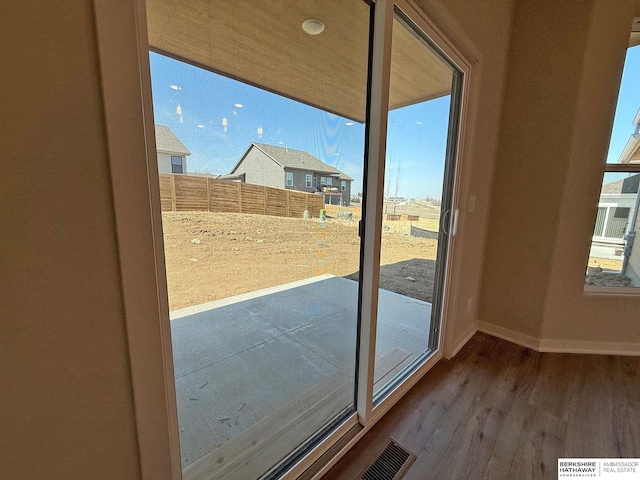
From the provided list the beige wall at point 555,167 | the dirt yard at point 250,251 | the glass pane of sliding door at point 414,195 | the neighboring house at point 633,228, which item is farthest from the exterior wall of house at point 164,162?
the neighboring house at point 633,228

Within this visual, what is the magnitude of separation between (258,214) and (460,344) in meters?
2.11

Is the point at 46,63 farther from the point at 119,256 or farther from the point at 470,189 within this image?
the point at 470,189

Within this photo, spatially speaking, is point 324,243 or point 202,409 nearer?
point 202,409

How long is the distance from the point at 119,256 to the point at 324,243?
86cm

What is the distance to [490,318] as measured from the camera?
254 cm

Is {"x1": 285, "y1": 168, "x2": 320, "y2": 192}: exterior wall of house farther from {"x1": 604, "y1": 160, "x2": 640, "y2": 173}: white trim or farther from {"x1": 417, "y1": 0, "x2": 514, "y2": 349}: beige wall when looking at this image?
{"x1": 604, "y1": 160, "x2": 640, "y2": 173}: white trim

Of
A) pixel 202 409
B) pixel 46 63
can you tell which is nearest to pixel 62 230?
pixel 46 63

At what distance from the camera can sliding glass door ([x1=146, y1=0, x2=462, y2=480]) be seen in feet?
2.68

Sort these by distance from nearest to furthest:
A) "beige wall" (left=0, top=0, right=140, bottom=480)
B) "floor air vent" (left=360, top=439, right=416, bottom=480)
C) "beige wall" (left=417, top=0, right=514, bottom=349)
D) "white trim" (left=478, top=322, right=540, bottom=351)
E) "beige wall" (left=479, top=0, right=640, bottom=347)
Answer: "beige wall" (left=0, top=0, right=140, bottom=480), "floor air vent" (left=360, top=439, right=416, bottom=480), "beige wall" (left=417, top=0, right=514, bottom=349), "beige wall" (left=479, top=0, right=640, bottom=347), "white trim" (left=478, top=322, right=540, bottom=351)

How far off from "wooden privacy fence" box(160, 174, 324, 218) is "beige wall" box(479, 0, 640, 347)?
77.3 inches

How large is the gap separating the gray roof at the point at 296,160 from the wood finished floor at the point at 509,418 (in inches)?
52.8

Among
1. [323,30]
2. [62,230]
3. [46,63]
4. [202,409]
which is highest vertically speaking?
[323,30]

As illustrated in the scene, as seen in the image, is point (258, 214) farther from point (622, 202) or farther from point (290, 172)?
point (622, 202)

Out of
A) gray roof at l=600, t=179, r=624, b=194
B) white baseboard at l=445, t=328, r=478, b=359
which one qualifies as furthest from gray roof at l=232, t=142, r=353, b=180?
gray roof at l=600, t=179, r=624, b=194
